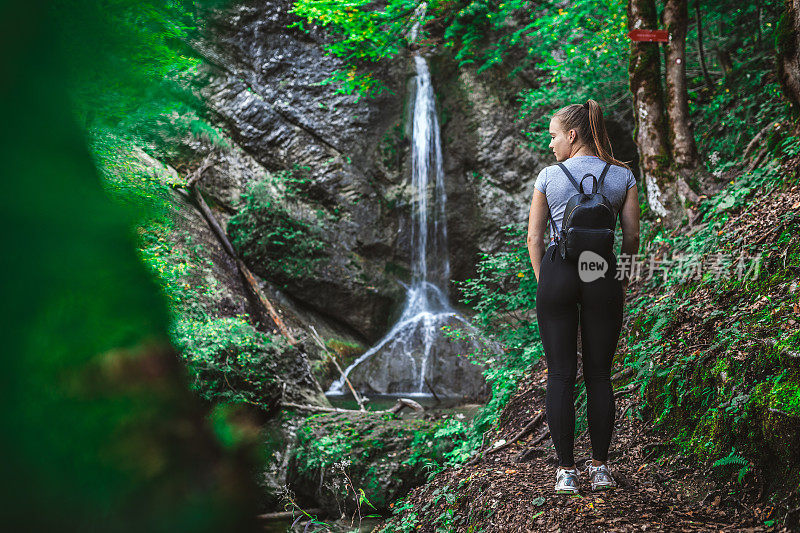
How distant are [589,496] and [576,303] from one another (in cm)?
95

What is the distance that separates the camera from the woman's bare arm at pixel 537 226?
248 centimetres

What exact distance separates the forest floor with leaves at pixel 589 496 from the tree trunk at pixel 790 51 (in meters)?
3.04

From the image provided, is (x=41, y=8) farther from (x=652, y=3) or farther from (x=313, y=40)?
(x=313, y=40)

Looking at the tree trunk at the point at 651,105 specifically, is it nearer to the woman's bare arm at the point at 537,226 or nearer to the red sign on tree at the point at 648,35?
the red sign on tree at the point at 648,35

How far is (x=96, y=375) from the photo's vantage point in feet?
2.18

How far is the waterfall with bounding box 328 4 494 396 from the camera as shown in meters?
10.4

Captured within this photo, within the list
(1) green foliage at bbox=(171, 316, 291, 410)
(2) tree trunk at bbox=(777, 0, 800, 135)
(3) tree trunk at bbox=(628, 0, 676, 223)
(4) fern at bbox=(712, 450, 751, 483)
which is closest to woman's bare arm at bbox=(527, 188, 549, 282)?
(4) fern at bbox=(712, 450, 751, 483)

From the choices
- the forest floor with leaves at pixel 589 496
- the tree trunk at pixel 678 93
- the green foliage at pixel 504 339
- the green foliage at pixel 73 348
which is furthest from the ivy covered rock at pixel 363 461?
the green foliage at pixel 73 348

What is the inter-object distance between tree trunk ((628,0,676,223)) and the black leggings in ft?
11.9

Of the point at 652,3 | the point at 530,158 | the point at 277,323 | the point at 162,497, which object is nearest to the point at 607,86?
the point at 652,3

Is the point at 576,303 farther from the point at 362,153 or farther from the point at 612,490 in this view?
the point at 362,153

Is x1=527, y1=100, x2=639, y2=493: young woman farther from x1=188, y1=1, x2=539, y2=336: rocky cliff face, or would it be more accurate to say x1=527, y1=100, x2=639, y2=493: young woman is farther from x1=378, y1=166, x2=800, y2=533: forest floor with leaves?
x1=188, y1=1, x2=539, y2=336: rocky cliff face

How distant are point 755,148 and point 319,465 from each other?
5888 mm

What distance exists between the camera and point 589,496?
2.41 metres
